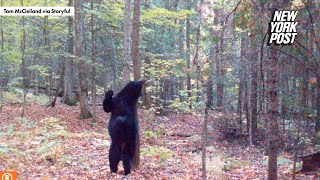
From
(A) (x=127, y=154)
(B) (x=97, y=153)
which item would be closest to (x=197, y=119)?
(B) (x=97, y=153)

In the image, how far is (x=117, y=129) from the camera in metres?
6.92

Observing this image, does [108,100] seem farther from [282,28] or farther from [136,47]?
[282,28]

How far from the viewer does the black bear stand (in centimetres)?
692

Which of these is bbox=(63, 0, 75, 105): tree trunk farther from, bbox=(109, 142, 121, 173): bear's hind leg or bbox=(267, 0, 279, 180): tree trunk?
bbox=(267, 0, 279, 180): tree trunk

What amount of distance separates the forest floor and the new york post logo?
3544 millimetres

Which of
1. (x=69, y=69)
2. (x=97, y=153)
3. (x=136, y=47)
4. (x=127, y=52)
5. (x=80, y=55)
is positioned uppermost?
(x=80, y=55)

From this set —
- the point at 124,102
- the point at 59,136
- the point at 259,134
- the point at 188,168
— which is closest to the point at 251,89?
the point at 259,134

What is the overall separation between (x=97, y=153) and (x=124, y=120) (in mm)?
3549

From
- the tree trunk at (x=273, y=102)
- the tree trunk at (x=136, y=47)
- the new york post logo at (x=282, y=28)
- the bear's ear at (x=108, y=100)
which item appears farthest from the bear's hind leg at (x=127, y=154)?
the new york post logo at (x=282, y=28)

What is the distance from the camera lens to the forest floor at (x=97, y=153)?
7.91m

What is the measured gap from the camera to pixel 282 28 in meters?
6.32

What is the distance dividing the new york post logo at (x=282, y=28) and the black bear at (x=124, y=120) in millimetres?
2640

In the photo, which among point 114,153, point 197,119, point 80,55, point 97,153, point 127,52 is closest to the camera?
point 114,153

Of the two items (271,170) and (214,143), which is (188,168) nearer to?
(271,170)
